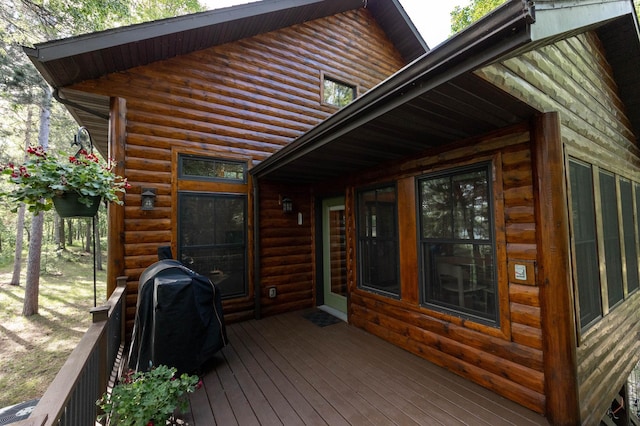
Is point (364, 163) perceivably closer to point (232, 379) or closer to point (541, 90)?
point (541, 90)

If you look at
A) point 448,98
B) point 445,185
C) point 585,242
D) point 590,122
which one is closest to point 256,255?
point 445,185

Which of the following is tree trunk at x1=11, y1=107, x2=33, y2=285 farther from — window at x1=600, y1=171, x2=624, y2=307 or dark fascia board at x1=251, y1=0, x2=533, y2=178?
window at x1=600, y1=171, x2=624, y2=307

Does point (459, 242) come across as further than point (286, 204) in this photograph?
No

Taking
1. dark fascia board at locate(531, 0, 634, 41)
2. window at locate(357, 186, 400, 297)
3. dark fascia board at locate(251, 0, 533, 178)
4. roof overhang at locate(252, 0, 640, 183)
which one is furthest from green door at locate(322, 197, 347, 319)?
dark fascia board at locate(531, 0, 634, 41)

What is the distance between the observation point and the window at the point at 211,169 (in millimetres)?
4117

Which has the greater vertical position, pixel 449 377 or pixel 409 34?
pixel 409 34

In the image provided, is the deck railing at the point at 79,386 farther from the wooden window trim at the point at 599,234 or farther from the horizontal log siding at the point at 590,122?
the wooden window trim at the point at 599,234

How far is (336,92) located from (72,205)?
5168mm

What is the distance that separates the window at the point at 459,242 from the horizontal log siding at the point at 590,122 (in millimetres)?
739

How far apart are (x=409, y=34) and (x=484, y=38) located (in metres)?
6.57

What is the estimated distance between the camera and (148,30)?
136 inches

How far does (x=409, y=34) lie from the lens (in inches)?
262

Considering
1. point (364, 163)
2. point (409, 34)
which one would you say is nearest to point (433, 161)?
point (364, 163)

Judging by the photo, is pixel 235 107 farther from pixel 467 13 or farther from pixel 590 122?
pixel 467 13
